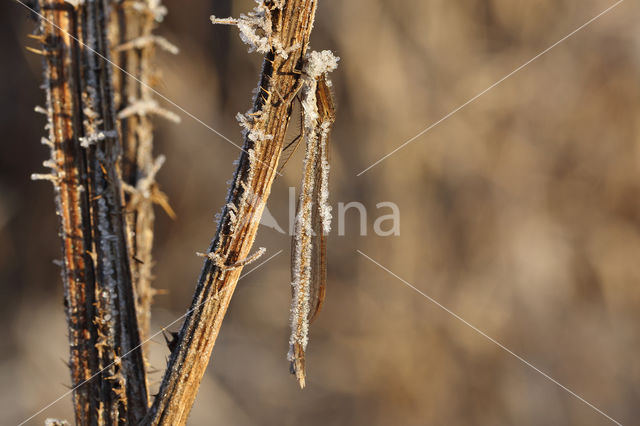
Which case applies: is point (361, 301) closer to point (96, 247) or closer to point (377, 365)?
point (377, 365)

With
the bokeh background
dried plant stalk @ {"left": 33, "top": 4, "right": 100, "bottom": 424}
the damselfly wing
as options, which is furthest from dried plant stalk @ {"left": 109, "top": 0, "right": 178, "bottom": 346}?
the bokeh background

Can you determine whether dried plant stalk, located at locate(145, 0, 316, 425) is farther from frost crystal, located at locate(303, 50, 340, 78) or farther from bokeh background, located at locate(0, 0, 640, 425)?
bokeh background, located at locate(0, 0, 640, 425)

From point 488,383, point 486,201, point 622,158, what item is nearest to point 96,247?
point 486,201

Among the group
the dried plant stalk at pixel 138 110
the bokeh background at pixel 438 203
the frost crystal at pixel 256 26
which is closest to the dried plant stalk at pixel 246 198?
the frost crystal at pixel 256 26

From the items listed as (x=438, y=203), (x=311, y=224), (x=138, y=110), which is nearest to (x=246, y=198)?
(x=311, y=224)

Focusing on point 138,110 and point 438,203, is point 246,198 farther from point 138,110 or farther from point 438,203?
point 438,203
